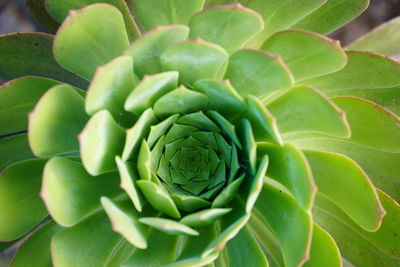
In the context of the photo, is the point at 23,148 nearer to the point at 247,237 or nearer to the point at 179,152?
the point at 179,152

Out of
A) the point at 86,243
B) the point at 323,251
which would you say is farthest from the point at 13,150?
the point at 323,251

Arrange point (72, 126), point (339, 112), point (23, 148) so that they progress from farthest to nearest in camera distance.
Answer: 1. point (23, 148)
2. point (72, 126)
3. point (339, 112)

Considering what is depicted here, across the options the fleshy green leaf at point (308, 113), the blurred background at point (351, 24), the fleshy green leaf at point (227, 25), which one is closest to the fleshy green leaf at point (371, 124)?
the fleshy green leaf at point (308, 113)

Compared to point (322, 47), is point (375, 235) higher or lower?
lower

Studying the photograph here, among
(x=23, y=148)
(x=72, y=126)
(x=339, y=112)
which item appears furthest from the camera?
(x=23, y=148)

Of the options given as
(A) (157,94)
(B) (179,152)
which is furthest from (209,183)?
(A) (157,94)

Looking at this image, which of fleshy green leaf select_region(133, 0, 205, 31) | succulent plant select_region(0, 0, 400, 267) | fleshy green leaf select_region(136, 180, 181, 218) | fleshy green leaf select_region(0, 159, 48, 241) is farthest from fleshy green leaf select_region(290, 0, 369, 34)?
fleshy green leaf select_region(0, 159, 48, 241)
